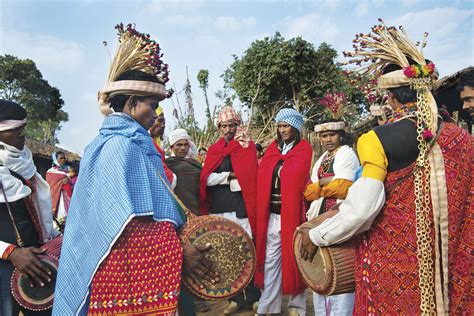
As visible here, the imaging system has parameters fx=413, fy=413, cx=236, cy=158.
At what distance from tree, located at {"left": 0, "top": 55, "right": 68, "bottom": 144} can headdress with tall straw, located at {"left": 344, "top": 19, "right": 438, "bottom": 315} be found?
34.4 m

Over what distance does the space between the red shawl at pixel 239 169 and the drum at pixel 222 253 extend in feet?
10.2

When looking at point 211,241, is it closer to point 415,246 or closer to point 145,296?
point 145,296

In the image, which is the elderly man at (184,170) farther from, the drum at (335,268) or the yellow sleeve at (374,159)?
the yellow sleeve at (374,159)

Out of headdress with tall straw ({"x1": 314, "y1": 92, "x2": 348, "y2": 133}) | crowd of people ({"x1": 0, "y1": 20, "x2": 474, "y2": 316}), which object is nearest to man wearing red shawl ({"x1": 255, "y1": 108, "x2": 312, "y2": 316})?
headdress with tall straw ({"x1": 314, "y1": 92, "x2": 348, "y2": 133})

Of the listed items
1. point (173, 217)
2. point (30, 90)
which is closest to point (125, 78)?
point (173, 217)

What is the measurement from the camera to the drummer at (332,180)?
4.22 m

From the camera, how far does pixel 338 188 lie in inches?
166

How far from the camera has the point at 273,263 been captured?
204 inches

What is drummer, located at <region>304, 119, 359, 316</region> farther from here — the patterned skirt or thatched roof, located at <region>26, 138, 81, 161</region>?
thatched roof, located at <region>26, 138, 81, 161</region>

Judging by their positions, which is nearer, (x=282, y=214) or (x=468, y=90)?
(x=468, y=90)

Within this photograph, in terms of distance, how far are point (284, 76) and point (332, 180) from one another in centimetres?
1685

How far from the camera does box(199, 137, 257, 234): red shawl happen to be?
563 cm

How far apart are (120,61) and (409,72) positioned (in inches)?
68.9

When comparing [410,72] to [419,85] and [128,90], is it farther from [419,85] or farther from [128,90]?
[128,90]
